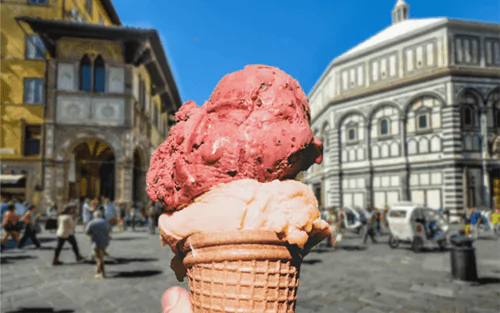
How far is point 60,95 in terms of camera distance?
1703 cm

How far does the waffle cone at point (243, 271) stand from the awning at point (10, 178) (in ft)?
59.0

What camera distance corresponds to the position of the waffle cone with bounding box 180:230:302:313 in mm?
1623

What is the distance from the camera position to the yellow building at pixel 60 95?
16828 millimetres

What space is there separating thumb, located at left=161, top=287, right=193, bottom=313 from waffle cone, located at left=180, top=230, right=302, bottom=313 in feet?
0.44

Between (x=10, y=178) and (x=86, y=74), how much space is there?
5.63 meters

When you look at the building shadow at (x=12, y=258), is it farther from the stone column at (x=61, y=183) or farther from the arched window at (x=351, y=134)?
the arched window at (x=351, y=134)

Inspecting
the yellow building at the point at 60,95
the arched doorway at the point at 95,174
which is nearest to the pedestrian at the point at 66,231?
the yellow building at the point at 60,95

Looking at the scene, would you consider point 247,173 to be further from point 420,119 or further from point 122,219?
point 420,119

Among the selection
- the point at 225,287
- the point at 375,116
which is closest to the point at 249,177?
the point at 225,287

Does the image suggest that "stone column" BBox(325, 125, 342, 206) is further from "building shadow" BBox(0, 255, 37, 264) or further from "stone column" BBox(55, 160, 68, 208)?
"building shadow" BBox(0, 255, 37, 264)

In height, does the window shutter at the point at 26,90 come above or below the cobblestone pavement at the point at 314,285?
above

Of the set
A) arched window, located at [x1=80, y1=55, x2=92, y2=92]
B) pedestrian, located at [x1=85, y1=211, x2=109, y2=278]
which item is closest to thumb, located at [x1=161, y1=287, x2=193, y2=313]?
pedestrian, located at [x1=85, y1=211, x2=109, y2=278]

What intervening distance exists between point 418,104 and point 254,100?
24.2 meters

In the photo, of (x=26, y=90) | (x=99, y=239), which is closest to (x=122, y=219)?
(x=26, y=90)
